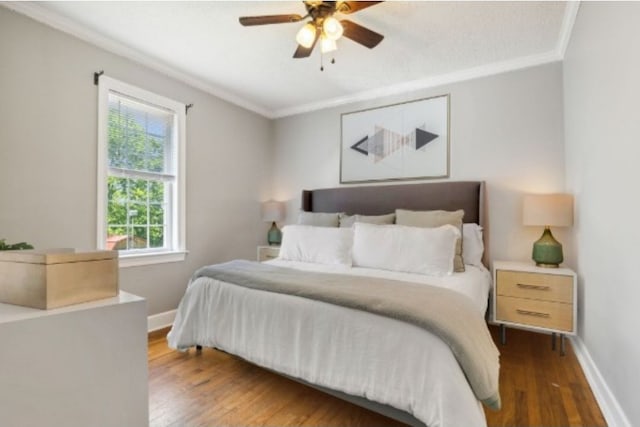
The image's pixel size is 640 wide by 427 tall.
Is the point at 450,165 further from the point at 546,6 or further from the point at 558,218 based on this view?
the point at 546,6

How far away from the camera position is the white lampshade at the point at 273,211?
418 centimetres

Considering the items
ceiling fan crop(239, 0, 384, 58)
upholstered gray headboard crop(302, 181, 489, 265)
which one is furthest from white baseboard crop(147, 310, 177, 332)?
ceiling fan crop(239, 0, 384, 58)

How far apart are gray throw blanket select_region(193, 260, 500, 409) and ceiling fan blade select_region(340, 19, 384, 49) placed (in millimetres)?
1614

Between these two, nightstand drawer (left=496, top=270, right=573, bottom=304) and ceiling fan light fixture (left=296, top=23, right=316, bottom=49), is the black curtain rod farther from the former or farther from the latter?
nightstand drawer (left=496, top=270, right=573, bottom=304)

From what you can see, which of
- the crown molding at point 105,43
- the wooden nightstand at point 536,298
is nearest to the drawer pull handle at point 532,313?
the wooden nightstand at point 536,298

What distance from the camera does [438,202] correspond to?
3.27 meters

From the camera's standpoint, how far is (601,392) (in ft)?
6.06

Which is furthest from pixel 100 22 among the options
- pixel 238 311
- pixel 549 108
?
pixel 549 108

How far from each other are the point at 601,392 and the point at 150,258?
11.5 ft

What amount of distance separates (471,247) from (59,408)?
2979 millimetres

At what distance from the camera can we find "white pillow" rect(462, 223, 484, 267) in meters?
2.94

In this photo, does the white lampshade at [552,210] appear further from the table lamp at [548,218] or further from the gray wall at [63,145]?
the gray wall at [63,145]

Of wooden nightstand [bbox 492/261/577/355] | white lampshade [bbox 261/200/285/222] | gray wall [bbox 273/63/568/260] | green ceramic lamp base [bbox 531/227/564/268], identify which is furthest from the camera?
white lampshade [bbox 261/200/285/222]

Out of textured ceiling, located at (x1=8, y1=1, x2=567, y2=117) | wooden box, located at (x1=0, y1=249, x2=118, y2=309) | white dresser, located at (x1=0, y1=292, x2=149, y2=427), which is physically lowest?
white dresser, located at (x1=0, y1=292, x2=149, y2=427)
